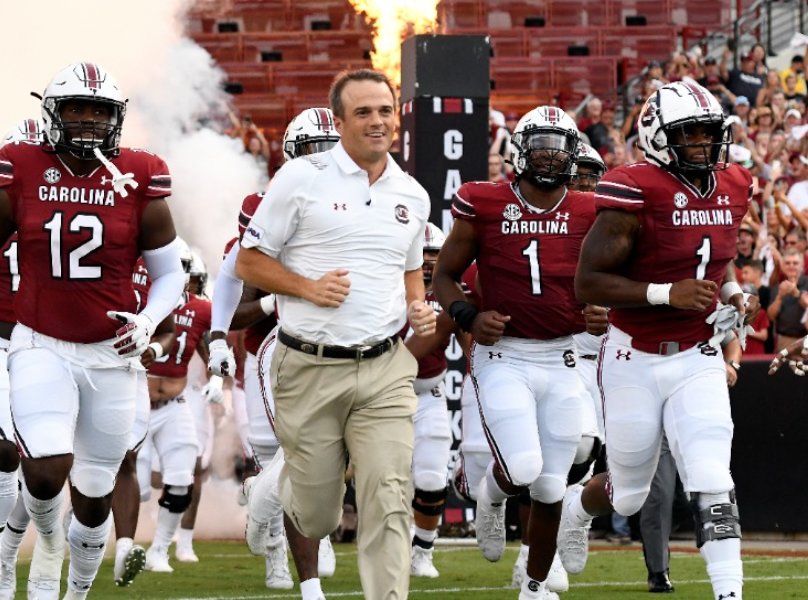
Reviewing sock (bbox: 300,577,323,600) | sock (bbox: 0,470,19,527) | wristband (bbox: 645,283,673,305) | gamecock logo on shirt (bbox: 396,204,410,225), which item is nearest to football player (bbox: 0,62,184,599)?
sock (bbox: 0,470,19,527)

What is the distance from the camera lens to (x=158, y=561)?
9477 mm

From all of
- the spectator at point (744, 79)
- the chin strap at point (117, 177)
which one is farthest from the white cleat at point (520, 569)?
the spectator at point (744, 79)

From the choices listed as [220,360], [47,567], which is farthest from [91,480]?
[220,360]

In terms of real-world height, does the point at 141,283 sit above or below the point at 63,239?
below

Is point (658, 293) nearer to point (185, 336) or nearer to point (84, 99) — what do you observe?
point (84, 99)

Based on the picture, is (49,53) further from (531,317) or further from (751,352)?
(531,317)

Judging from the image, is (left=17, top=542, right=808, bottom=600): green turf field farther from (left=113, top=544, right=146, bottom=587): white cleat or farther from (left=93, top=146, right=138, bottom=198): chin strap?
(left=93, top=146, right=138, bottom=198): chin strap

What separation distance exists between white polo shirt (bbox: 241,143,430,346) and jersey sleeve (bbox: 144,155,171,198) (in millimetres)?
791

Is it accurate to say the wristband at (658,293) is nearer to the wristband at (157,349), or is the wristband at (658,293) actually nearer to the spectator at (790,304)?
the wristband at (157,349)

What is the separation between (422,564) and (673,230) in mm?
3362

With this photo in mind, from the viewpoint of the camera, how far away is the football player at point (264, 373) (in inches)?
269

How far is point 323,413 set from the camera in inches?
219

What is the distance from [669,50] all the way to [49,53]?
910cm

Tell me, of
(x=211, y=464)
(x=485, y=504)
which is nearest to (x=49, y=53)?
(x=211, y=464)
